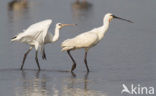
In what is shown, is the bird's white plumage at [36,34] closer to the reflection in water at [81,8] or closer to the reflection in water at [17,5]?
the reflection in water at [81,8]

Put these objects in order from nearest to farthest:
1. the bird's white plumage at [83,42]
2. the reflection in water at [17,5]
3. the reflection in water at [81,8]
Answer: the bird's white plumage at [83,42]
the reflection in water at [81,8]
the reflection in water at [17,5]

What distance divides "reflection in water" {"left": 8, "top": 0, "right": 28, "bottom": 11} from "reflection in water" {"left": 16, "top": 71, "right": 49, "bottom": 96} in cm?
1294

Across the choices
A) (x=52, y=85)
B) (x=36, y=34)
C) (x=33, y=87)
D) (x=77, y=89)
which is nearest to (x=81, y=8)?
(x=36, y=34)

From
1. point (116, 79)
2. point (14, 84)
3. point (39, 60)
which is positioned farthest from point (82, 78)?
point (39, 60)

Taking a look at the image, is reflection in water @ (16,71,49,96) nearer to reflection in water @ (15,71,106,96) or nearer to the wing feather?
reflection in water @ (15,71,106,96)

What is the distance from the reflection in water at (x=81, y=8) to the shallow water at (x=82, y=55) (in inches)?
2.4

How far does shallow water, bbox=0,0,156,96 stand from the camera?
1191 cm

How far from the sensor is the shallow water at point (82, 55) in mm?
11906

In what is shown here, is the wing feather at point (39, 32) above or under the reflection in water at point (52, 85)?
Result: above

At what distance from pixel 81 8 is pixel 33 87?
49.9ft

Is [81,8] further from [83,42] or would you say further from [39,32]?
[83,42]

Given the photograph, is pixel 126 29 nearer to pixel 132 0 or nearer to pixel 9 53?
pixel 9 53

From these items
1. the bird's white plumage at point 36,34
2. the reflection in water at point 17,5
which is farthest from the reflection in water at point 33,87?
the reflection in water at point 17,5

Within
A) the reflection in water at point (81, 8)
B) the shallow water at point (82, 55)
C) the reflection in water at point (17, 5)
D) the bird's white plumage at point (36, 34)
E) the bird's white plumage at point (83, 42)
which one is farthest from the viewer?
the reflection in water at point (17, 5)
